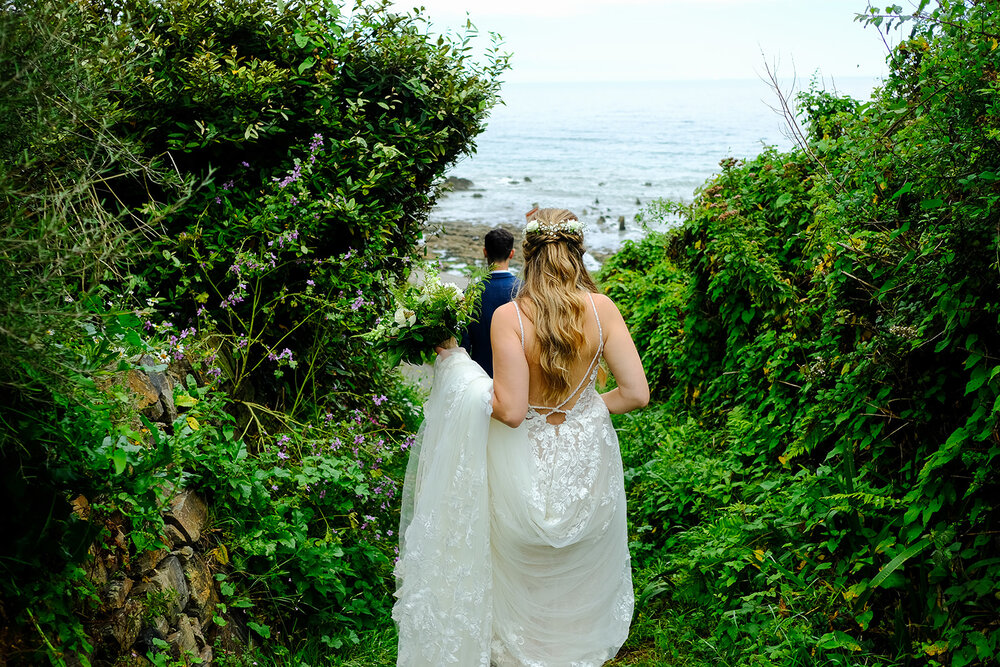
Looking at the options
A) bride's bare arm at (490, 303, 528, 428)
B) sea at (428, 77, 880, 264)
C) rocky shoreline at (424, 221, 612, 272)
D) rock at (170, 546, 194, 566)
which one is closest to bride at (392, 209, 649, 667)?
bride's bare arm at (490, 303, 528, 428)

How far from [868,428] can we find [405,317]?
260 centimetres

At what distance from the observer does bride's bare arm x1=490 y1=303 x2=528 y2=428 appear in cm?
347

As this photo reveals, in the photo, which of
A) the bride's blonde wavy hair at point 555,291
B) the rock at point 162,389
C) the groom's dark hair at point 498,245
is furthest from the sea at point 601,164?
the rock at point 162,389

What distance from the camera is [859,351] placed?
405 centimetres

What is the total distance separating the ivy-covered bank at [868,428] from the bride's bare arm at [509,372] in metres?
1.76

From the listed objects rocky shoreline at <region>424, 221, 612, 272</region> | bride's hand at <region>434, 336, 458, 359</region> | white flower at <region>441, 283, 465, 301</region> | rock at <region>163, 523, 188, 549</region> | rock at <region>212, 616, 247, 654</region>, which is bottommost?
rocky shoreline at <region>424, 221, 612, 272</region>

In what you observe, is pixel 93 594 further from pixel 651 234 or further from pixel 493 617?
pixel 651 234

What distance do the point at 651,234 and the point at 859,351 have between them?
6.54m

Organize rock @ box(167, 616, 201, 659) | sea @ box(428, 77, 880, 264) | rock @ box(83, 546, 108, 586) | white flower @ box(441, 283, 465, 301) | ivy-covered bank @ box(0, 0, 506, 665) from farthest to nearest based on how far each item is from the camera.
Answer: sea @ box(428, 77, 880, 264) → white flower @ box(441, 283, 465, 301) → rock @ box(167, 616, 201, 659) → rock @ box(83, 546, 108, 586) → ivy-covered bank @ box(0, 0, 506, 665)

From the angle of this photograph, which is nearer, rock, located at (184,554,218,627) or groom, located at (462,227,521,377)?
rock, located at (184,554,218,627)

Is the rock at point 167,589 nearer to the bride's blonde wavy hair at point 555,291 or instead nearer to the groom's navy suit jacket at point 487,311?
the bride's blonde wavy hair at point 555,291

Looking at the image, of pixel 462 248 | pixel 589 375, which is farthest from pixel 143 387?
pixel 462 248

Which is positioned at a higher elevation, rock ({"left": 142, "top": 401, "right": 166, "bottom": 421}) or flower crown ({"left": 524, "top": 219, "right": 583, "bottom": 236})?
flower crown ({"left": 524, "top": 219, "right": 583, "bottom": 236})

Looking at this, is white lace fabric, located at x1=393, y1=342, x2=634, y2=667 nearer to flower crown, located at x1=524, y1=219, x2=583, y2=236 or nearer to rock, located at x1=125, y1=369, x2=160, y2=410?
flower crown, located at x1=524, y1=219, x2=583, y2=236
